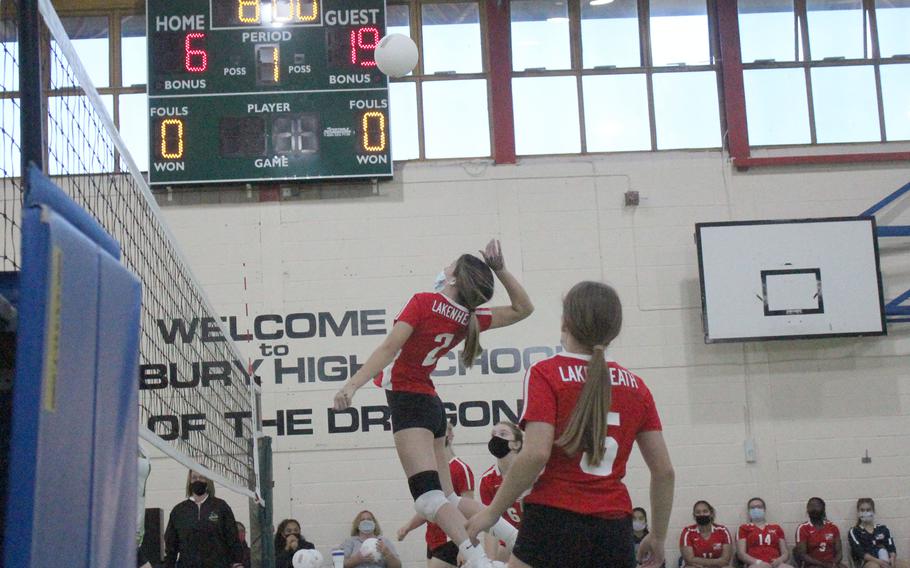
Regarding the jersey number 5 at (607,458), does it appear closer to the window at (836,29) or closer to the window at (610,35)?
the window at (610,35)

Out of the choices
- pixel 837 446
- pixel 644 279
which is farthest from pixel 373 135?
pixel 837 446

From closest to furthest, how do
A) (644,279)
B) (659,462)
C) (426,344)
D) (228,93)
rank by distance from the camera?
Result: 1. (659,462)
2. (426,344)
3. (228,93)
4. (644,279)

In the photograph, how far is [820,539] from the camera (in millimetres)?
13359

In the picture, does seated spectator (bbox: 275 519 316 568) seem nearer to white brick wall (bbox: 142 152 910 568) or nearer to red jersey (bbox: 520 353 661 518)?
white brick wall (bbox: 142 152 910 568)

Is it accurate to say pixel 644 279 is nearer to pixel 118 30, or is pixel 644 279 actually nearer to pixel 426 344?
pixel 118 30

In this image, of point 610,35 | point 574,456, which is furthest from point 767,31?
point 574,456

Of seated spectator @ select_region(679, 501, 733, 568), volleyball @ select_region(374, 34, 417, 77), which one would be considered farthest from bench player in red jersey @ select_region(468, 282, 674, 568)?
seated spectator @ select_region(679, 501, 733, 568)

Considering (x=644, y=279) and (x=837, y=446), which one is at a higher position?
(x=644, y=279)

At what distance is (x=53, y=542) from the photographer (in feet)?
7.80

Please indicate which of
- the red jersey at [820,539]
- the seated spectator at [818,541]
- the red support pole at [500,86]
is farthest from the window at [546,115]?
the red jersey at [820,539]

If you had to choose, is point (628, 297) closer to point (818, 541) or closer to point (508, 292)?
point (818, 541)

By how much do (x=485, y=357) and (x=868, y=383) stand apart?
5.18 m

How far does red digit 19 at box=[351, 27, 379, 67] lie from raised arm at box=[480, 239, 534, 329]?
8.00 meters

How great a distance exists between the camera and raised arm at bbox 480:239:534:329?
18.2 feet
